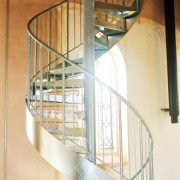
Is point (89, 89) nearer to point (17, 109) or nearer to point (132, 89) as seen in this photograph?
point (17, 109)

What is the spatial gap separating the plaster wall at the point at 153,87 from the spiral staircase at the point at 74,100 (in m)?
0.39

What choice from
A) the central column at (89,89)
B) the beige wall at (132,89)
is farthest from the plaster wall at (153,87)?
the central column at (89,89)

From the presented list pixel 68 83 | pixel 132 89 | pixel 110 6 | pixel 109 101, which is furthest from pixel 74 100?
pixel 132 89

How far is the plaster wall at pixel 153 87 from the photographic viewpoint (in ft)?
17.2

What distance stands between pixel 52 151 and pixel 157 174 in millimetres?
2894

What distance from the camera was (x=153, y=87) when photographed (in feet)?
17.9

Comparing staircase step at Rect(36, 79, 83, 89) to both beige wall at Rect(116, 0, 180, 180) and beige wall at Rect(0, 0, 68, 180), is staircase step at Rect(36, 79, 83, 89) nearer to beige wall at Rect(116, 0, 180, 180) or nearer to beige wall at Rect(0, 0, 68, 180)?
beige wall at Rect(0, 0, 68, 180)

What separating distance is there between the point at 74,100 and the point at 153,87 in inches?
90.6

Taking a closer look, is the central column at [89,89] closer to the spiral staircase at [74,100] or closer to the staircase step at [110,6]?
the spiral staircase at [74,100]

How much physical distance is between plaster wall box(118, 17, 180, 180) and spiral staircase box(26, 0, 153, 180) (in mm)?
391

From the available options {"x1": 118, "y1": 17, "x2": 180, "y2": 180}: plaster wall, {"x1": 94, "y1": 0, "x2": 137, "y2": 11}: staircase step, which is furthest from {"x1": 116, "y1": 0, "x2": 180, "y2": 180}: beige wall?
{"x1": 94, "y1": 0, "x2": 137, "y2": 11}: staircase step

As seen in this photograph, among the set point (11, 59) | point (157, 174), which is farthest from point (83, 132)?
point (157, 174)

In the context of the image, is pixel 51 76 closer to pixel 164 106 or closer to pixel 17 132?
pixel 17 132

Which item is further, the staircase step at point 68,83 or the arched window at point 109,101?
the arched window at point 109,101
